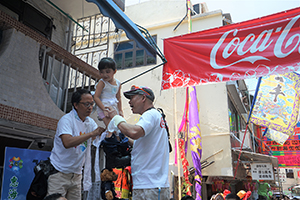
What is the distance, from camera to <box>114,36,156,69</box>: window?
1446cm

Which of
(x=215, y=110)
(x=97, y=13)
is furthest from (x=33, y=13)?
(x=215, y=110)

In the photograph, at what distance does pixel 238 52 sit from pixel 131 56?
33.3 feet

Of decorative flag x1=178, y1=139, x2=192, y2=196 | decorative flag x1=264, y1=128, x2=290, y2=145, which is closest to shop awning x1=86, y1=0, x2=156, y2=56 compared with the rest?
decorative flag x1=178, y1=139, x2=192, y2=196

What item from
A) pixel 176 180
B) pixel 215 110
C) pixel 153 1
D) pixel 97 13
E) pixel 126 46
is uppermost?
pixel 153 1

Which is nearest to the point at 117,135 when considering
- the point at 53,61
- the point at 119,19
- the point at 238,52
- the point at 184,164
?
the point at 119,19

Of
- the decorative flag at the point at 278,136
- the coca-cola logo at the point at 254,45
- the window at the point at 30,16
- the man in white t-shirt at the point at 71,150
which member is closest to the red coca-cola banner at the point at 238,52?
the coca-cola logo at the point at 254,45

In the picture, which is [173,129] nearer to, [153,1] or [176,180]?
[176,180]

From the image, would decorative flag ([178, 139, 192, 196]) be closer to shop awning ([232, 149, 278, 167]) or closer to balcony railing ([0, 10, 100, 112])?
shop awning ([232, 149, 278, 167])

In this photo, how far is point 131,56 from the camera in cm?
1482

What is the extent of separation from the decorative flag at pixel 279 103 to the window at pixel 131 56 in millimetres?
5895

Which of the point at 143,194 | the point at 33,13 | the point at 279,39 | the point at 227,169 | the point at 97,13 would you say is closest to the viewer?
the point at 143,194

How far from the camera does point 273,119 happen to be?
12.0 m

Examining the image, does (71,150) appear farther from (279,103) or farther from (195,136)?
(279,103)

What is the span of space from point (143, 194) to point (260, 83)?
10.9 meters
